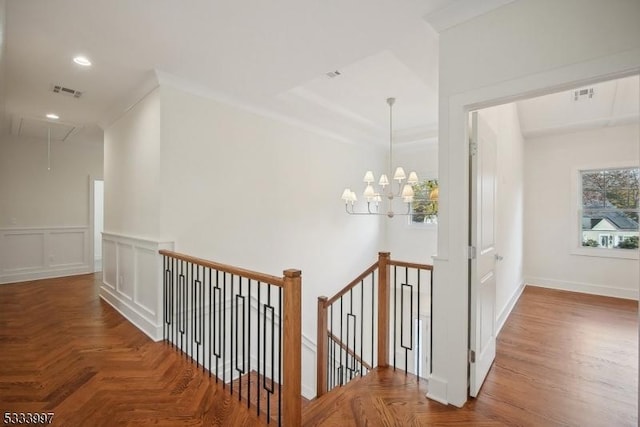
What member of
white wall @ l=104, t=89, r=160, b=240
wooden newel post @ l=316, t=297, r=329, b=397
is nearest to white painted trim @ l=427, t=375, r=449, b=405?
wooden newel post @ l=316, t=297, r=329, b=397

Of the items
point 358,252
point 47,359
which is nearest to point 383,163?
point 358,252

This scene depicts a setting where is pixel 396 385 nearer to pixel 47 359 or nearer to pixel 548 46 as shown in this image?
pixel 548 46

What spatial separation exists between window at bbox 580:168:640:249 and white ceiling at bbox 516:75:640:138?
2.95 feet

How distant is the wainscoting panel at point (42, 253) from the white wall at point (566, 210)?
9.34 metres

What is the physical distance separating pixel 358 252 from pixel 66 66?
511 cm

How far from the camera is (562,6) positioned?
68.5 inches

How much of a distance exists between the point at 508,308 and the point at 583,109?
3.50 m

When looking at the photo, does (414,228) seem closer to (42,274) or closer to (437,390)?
(437,390)

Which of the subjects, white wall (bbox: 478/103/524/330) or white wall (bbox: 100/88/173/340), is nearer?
white wall (bbox: 100/88/173/340)

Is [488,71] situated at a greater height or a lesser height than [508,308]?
greater

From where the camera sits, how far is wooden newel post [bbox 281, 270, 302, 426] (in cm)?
186

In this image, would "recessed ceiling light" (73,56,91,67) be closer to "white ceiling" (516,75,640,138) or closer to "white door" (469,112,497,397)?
"white door" (469,112,497,397)

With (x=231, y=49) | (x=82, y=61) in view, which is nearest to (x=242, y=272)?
(x=231, y=49)

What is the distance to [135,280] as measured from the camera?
12.1 ft
